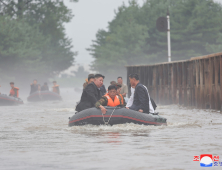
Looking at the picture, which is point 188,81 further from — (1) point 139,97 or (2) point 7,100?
(1) point 139,97

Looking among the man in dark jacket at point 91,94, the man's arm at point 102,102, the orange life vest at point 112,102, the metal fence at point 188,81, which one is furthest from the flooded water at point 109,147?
the metal fence at point 188,81

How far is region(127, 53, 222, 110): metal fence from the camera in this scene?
2286 cm

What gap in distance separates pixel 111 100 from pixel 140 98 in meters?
0.87

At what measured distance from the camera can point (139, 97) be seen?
14438 millimetres

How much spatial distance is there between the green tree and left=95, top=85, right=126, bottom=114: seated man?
55624mm

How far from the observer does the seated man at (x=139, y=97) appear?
47.1 feet

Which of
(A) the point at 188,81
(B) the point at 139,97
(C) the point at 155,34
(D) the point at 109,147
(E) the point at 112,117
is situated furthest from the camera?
(C) the point at 155,34

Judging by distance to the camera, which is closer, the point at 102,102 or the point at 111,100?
the point at 102,102

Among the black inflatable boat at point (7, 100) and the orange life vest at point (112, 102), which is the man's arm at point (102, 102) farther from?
the black inflatable boat at point (7, 100)

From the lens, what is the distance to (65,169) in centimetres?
755

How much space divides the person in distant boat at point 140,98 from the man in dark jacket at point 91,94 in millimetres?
941

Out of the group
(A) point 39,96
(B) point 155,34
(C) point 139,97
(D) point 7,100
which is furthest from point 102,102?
(B) point 155,34

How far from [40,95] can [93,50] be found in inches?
2403

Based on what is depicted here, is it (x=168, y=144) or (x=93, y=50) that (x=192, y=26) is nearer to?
(x=93, y=50)
